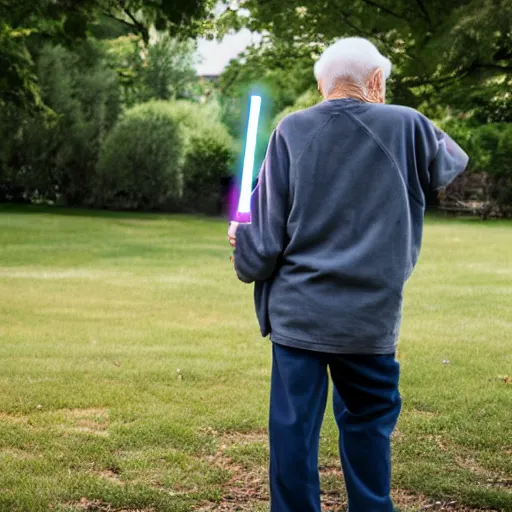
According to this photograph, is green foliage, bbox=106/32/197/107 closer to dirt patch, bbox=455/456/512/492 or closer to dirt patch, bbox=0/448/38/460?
dirt patch, bbox=0/448/38/460

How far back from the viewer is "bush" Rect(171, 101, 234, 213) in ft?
121

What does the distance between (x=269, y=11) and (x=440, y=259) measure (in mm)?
10381

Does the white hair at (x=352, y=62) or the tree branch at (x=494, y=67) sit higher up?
the tree branch at (x=494, y=67)

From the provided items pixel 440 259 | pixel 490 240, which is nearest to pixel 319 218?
pixel 440 259

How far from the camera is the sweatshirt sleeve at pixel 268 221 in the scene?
3020 millimetres

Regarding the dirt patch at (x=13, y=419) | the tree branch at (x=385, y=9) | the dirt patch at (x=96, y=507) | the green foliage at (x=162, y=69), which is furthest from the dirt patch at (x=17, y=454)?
the green foliage at (x=162, y=69)

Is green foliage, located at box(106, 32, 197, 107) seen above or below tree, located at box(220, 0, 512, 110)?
above

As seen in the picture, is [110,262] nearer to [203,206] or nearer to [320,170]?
[320,170]

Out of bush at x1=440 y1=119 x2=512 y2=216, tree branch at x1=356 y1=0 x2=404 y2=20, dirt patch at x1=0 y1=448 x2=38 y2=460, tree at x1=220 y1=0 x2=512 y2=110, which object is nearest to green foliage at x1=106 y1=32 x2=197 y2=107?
bush at x1=440 y1=119 x2=512 y2=216

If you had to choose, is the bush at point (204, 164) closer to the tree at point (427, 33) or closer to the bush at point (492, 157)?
the bush at point (492, 157)

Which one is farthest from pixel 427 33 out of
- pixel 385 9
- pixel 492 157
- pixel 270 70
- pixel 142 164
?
pixel 142 164

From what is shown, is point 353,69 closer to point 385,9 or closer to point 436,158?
point 436,158

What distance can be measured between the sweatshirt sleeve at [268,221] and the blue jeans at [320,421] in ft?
0.93

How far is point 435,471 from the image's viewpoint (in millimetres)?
4711
